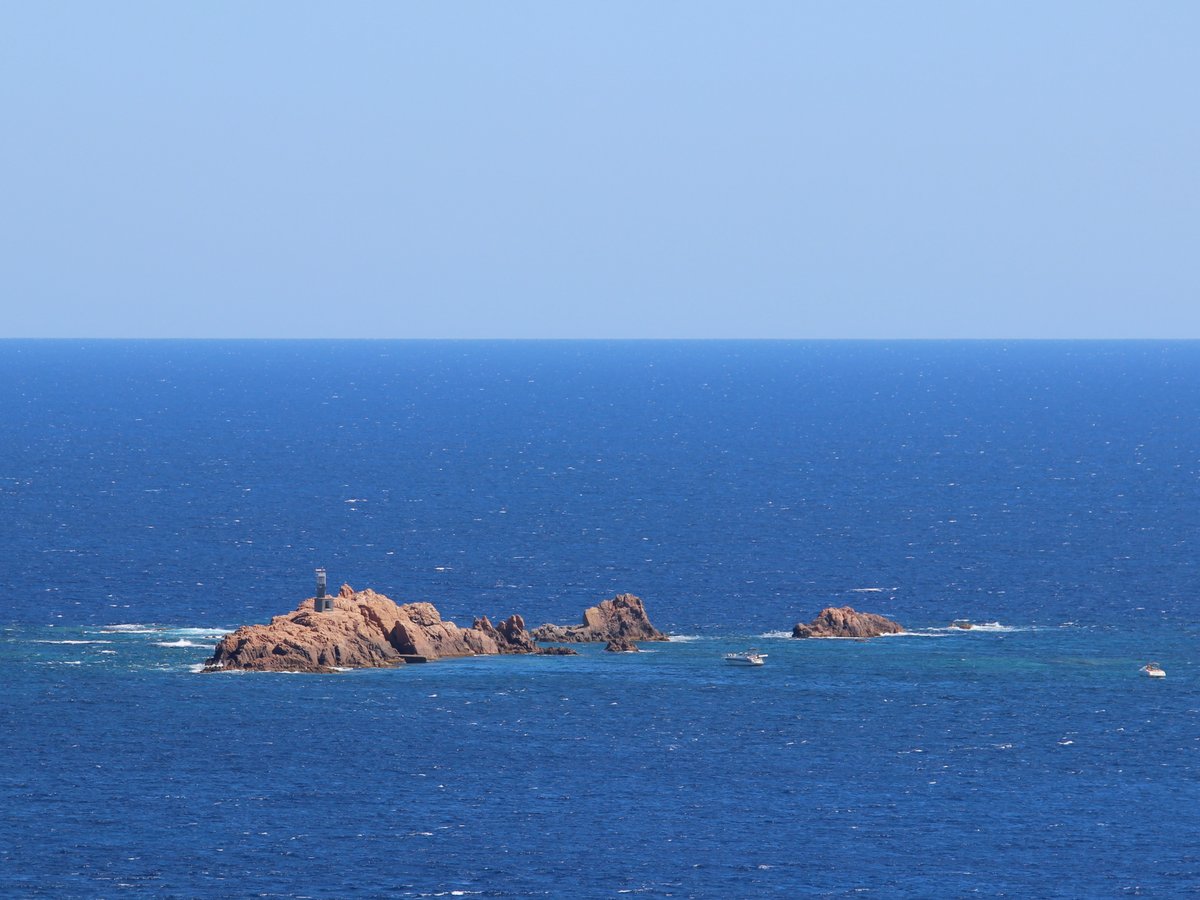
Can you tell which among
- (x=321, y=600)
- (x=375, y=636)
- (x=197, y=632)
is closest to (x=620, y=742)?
(x=375, y=636)

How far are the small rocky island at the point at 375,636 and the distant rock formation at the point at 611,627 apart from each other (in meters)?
0.07

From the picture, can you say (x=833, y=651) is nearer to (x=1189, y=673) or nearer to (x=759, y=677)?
(x=759, y=677)

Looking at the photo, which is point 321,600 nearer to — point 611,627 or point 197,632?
point 197,632

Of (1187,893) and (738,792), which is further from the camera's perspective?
(738,792)

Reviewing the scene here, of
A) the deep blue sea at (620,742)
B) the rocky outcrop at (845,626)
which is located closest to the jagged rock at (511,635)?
the deep blue sea at (620,742)

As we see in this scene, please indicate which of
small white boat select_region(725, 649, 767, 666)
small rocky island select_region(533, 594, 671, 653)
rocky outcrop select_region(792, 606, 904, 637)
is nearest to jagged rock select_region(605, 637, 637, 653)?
small rocky island select_region(533, 594, 671, 653)

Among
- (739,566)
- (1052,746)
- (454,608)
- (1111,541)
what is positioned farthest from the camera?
(1111,541)

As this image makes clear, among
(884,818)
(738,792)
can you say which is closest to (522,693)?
(738,792)

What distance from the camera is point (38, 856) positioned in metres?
87.0

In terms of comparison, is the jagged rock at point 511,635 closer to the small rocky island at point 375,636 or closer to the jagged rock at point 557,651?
the small rocky island at point 375,636

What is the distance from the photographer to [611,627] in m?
137

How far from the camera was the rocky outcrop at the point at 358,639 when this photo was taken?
415ft

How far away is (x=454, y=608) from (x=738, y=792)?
54.0 m

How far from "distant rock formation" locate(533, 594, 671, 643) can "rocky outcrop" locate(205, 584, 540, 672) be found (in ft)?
10.6
